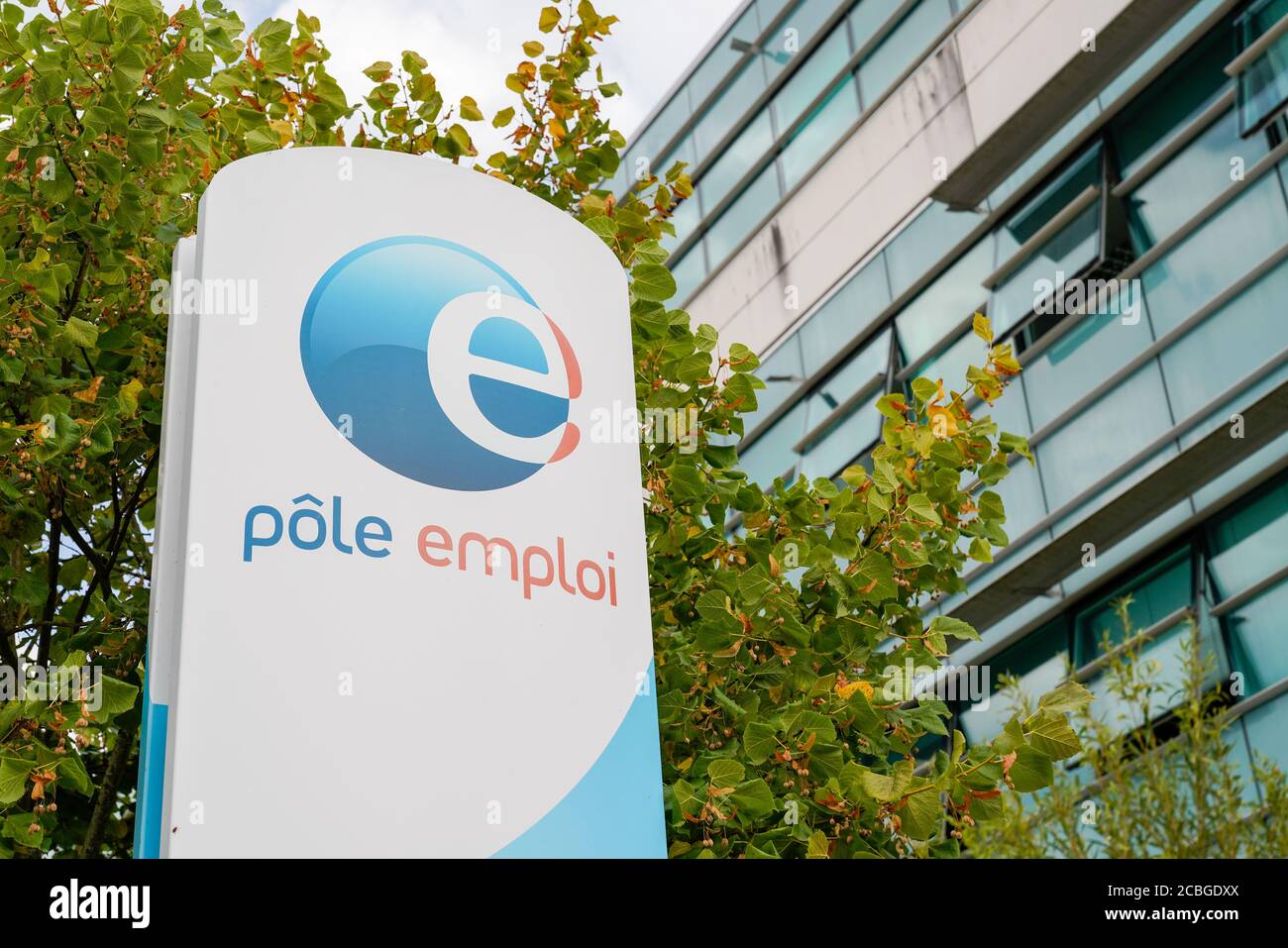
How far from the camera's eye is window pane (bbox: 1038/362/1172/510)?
13.1 meters

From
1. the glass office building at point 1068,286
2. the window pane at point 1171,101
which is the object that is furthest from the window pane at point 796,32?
the window pane at point 1171,101

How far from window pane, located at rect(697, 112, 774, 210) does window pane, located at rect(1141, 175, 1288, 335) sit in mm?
9262

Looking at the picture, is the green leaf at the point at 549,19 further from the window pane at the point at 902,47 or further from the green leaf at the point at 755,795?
the window pane at the point at 902,47

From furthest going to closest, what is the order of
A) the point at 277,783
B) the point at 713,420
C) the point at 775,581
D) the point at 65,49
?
the point at 713,420, the point at 65,49, the point at 775,581, the point at 277,783

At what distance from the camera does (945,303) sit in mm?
16812

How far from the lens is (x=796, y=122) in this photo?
20797mm

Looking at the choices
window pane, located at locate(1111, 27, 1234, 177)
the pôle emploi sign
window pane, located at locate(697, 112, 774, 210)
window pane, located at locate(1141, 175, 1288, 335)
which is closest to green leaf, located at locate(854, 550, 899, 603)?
the pôle emploi sign

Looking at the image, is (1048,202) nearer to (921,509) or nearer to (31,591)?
(921,509)

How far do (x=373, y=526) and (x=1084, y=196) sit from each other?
39.4ft

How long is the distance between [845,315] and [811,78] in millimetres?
3989

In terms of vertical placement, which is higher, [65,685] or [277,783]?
[65,685]
